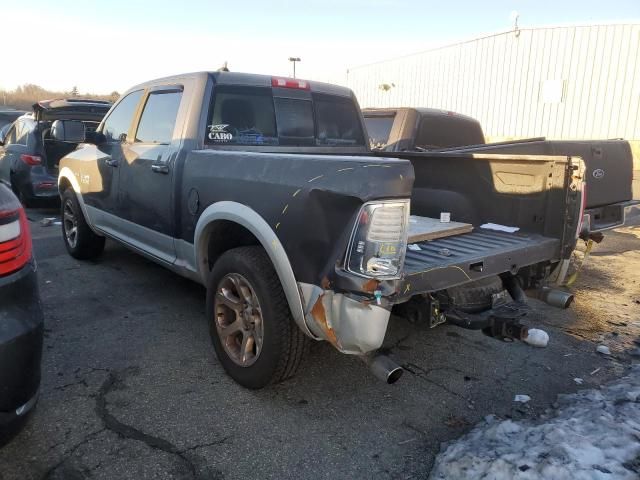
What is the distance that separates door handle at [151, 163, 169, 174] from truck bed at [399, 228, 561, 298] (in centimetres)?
197

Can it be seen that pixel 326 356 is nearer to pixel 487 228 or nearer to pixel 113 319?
pixel 487 228

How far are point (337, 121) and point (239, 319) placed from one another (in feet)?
7.93

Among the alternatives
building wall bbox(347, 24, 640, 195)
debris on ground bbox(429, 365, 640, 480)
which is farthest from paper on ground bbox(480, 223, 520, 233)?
building wall bbox(347, 24, 640, 195)

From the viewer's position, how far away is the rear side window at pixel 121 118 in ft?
16.0

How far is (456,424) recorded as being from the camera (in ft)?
9.64

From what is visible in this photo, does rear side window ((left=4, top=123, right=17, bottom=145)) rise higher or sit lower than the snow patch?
higher

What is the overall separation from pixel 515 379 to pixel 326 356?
1309 mm

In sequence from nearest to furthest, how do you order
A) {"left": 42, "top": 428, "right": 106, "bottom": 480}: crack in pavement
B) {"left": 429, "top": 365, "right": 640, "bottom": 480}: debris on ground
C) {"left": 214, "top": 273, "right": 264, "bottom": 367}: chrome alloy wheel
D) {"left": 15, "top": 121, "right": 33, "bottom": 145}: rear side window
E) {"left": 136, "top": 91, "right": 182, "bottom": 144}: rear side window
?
{"left": 429, "top": 365, "right": 640, "bottom": 480}: debris on ground, {"left": 42, "top": 428, "right": 106, "bottom": 480}: crack in pavement, {"left": 214, "top": 273, "right": 264, "bottom": 367}: chrome alloy wheel, {"left": 136, "top": 91, "right": 182, "bottom": 144}: rear side window, {"left": 15, "top": 121, "right": 33, "bottom": 145}: rear side window

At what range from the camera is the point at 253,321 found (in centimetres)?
309

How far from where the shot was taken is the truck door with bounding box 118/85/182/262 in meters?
3.96

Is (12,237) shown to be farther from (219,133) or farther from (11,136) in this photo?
(11,136)

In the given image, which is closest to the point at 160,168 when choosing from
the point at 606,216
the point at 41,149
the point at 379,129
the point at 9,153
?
the point at 379,129

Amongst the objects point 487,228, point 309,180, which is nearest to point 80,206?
point 309,180

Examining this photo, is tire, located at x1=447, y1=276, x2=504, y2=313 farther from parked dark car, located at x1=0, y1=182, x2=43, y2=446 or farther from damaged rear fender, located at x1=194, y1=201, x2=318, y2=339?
parked dark car, located at x1=0, y1=182, x2=43, y2=446
